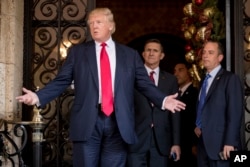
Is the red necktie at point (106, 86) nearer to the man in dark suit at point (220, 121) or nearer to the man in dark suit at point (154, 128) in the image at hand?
the man in dark suit at point (154, 128)

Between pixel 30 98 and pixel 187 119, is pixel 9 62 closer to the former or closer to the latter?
pixel 30 98

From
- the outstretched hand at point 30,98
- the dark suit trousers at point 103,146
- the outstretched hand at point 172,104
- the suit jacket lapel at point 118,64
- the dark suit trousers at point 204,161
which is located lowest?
the dark suit trousers at point 204,161

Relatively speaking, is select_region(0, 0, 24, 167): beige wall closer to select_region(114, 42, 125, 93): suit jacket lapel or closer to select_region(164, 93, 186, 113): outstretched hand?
select_region(114, 42, 125, 93): suit jacket lapel

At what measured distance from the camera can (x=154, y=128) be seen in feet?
18.9

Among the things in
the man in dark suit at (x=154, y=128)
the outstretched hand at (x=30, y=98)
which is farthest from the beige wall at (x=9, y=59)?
the outstretched hand at (x=30, y=98)

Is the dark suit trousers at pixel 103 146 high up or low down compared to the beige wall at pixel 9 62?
down

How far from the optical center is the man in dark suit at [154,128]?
18.7 ft

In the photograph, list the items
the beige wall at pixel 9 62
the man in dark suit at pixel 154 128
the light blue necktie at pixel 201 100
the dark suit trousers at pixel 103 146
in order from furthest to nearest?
the beige wall at pixel 9 62
the man in dark suit at pixel 154 128
the light blue necktie at pixel 201 100
the dark suit trousers at pixel 103 146

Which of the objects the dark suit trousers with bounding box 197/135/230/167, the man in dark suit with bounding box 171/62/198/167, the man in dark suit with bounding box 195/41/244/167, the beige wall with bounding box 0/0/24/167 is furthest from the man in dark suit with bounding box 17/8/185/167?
the man in dark suit with bounding box 171/62/198/167

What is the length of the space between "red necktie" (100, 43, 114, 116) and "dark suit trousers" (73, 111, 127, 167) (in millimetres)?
67

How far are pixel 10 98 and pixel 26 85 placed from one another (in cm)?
53

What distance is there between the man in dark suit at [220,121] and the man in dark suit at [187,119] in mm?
769

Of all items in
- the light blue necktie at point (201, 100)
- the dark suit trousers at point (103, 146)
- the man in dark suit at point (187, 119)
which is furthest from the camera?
the man in dark suit at point (187, 119)

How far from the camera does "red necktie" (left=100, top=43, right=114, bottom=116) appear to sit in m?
4.68
